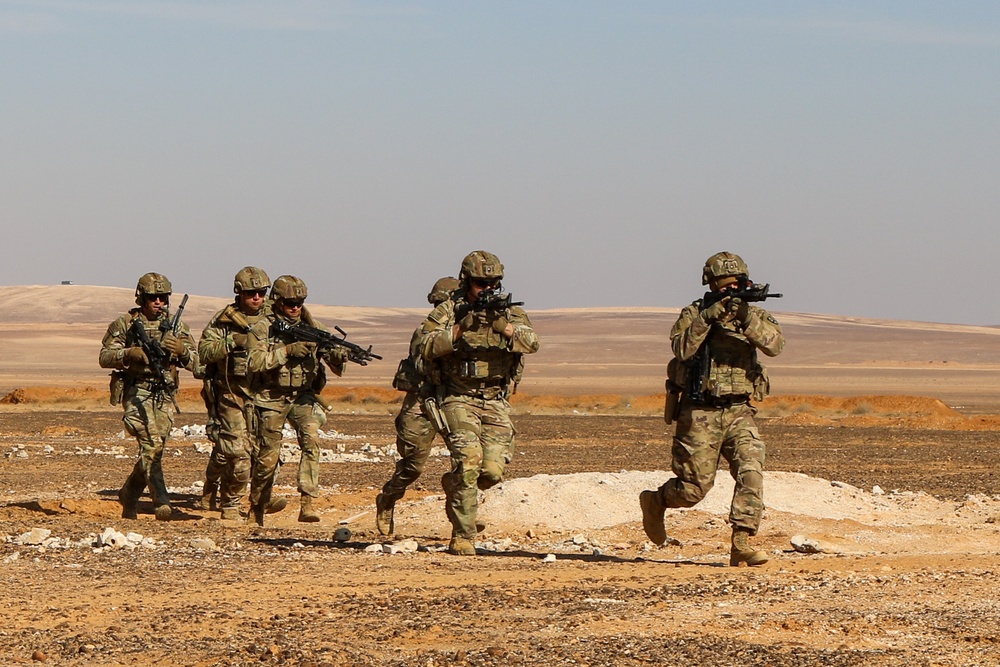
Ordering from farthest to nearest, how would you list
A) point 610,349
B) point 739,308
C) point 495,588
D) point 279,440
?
point 610,349 < point 279,440 < point 739,308 < point 495,588

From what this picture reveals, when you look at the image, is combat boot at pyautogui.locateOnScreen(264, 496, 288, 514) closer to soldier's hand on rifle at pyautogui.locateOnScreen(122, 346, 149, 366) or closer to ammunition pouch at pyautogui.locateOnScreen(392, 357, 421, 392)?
soldier's hand on rifle at pyautogui.locateOnScreen(122, 346, 149, 366)

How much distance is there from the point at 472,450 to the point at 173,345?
4078mm

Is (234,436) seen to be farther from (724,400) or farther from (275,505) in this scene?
(724,400)

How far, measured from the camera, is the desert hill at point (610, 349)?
69.9m

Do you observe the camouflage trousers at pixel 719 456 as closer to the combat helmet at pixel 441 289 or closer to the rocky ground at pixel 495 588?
the rocky ground at pixel 495 588

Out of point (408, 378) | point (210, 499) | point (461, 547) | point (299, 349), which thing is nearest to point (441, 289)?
point (408, 378)

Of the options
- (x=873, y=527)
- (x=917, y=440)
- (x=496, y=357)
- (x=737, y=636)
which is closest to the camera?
(x=737, y=636)

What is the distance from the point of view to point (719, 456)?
10.0 metres

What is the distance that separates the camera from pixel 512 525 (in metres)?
13.6

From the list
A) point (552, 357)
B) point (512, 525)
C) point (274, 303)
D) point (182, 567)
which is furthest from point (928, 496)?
point (552, 357)

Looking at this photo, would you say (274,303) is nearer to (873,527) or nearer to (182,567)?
(182,567)

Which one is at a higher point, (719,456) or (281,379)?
(281,379)

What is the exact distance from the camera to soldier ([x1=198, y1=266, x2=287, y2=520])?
42.9 feet

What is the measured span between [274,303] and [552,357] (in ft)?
302
